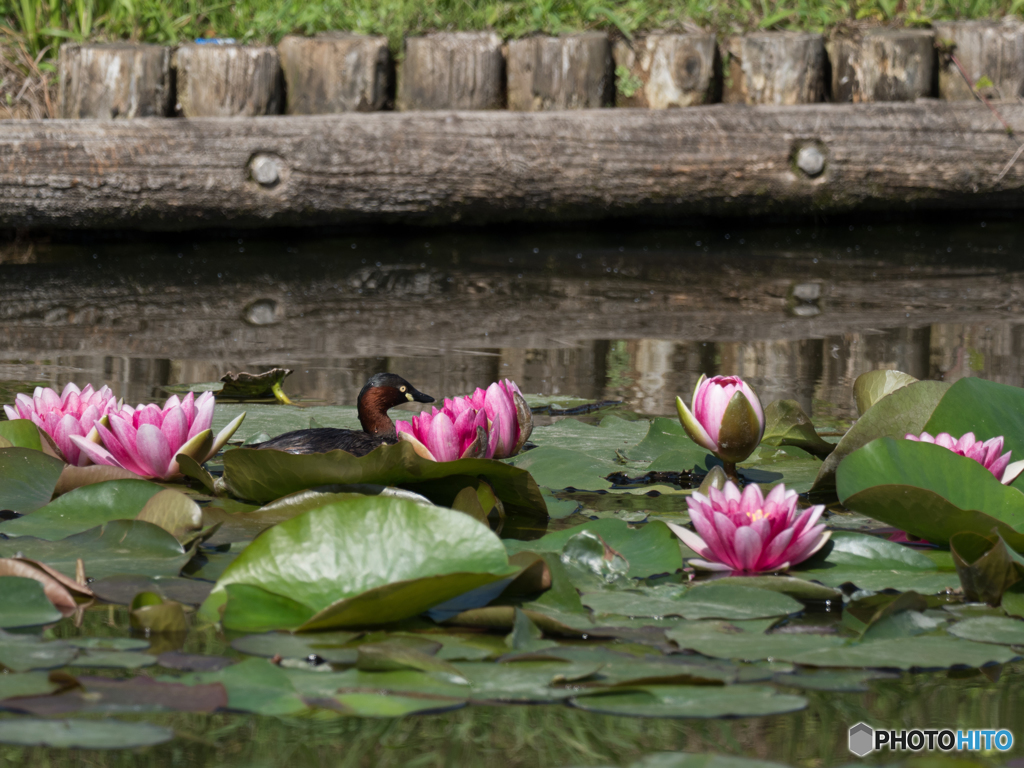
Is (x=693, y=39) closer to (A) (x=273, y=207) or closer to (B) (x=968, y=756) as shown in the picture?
(A) (x=273, y=207)

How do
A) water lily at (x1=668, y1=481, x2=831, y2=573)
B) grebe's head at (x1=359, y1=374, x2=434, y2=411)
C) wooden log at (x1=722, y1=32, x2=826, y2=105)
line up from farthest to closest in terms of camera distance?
1. wooden log at (x1=722, y1=32, x2=826, y2=105)
2. grebe's head at (x1=359, y1=374, x2=434, y2=411)
3. water lily at (x1=668, y1=481, x2=831, y2=573)

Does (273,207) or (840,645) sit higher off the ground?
(273,207)

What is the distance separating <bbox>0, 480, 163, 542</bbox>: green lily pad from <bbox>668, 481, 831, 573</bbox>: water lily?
2.01 ft

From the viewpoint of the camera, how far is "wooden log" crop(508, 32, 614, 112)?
400cm

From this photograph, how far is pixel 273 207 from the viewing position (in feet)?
12.6

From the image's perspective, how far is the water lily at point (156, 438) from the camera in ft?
4.34

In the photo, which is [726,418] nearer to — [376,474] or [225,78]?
[376,474]

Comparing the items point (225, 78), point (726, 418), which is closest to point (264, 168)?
point (225, 78)

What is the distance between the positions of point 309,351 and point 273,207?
146 cm

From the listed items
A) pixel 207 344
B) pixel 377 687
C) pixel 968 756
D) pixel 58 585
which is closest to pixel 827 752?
pixel 968 756

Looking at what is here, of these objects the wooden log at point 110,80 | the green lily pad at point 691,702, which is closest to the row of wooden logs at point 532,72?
the wooden log at point 110,80

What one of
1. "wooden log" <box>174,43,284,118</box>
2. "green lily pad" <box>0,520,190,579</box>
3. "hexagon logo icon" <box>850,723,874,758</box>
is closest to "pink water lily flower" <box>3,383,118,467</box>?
"green lily pad" <box>0,520,190,579</box>

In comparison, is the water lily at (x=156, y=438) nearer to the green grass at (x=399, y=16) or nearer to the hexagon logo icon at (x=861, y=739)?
the hexagon logo icon at (x=861, y=739)

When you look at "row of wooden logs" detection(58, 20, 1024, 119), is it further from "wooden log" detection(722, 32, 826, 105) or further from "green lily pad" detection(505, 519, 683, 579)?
"green lily pad" detection(505, 519, 683, 579)
